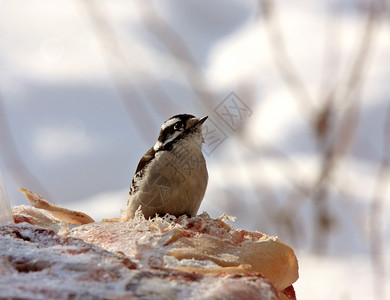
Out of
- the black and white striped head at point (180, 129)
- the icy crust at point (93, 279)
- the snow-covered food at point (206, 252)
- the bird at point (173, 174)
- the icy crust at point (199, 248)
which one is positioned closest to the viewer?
the icy crust at point (93, 279)

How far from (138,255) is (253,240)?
72 cm

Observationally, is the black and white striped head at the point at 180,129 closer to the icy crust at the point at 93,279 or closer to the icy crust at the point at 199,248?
the icy crust at the point at 199,248

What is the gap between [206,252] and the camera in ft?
7.04

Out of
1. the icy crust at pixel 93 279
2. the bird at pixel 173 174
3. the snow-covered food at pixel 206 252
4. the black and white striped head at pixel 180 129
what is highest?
the black and white striped head at pixel 180 129

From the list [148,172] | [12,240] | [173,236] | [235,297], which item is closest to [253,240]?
[173,236]

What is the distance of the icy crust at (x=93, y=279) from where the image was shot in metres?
1.50

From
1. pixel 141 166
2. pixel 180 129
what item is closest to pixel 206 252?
pixel 180 129

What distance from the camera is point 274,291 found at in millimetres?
1797

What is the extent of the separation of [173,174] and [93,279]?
8.32 feet

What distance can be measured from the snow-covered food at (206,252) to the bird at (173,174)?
119 centimetres

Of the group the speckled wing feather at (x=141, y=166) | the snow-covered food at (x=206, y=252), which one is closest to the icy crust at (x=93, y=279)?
the snow-covered food at (x=206, y=252)

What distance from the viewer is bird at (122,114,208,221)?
13.1 ft

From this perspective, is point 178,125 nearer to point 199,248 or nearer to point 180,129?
point 180,129

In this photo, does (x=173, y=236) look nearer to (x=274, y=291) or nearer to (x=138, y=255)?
(x=138, y=255)
